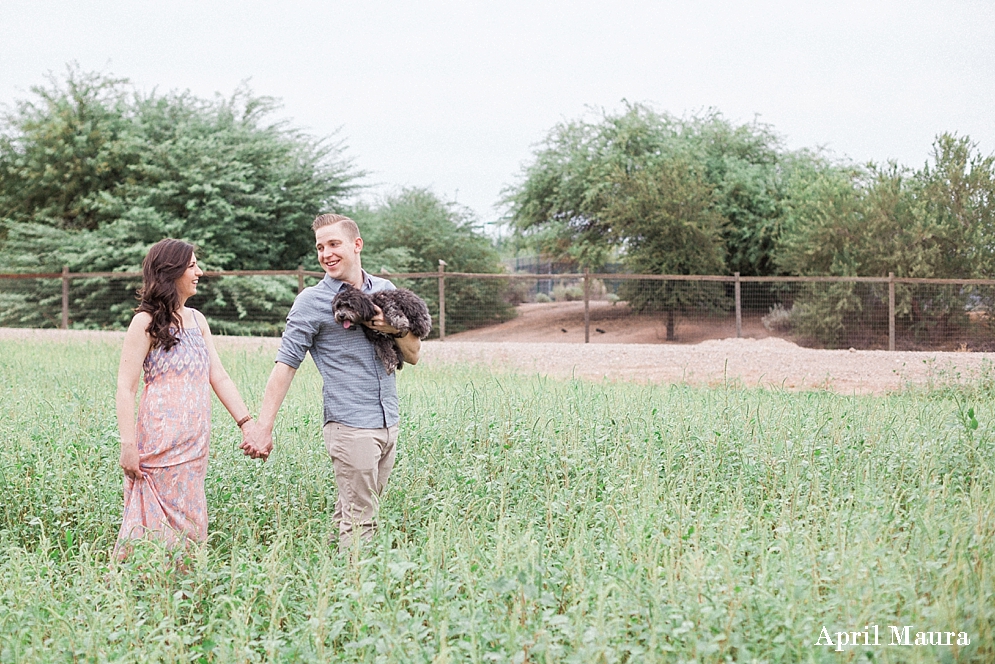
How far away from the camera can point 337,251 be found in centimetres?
408

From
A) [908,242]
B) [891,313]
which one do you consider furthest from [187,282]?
[908,242]

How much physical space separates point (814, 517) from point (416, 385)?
220 inches

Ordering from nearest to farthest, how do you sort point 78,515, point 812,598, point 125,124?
point 812,598, point 78,515, point 125,124

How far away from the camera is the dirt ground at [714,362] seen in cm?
1160

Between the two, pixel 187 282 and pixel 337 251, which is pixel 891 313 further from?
pixel 187 282

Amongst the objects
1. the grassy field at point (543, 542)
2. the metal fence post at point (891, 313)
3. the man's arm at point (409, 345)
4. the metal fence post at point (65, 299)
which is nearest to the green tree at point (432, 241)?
the metal fence post at point (65, 299)

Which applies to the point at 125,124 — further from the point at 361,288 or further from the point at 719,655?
the point at 719,655

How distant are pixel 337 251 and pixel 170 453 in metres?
1.22

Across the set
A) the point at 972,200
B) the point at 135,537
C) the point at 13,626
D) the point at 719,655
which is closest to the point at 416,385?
the point at 135,537

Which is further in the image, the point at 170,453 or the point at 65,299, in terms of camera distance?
the point at 65,299

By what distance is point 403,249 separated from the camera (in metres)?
26.0

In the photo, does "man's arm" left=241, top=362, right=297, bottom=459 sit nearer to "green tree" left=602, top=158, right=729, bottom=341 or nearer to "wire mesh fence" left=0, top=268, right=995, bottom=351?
"wire mesh fence" left=0, top=268, right=995, bottom=351

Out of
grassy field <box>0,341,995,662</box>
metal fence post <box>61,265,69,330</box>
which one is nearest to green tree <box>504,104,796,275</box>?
metal fence post <box>61,265,69,330</box>

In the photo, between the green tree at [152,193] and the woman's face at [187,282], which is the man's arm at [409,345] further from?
the green tree at [152,193]
